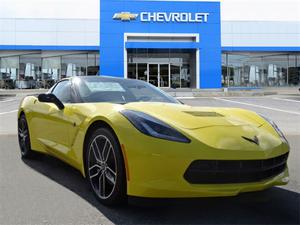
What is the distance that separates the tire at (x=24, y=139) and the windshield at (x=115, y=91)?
57.1 inches

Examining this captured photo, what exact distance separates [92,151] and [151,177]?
875mm

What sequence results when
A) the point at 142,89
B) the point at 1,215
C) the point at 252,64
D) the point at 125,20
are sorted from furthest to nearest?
the point at 252,64 → the point at 125,20 → the point at 142,89 → the point at 1,215

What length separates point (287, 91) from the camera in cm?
3772

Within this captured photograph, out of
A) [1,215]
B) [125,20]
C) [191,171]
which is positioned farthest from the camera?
[125,20]

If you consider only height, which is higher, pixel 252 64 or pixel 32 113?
pixel 252 64

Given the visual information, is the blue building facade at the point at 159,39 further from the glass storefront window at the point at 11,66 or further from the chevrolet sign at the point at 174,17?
the glass storefront window at the point at 11,66

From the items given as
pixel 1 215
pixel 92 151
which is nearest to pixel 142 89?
pixel 92 151

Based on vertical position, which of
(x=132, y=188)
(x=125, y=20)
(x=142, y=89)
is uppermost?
(x=125, y=20)

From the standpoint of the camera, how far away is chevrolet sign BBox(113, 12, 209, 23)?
36.0 meters

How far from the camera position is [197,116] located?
362 centimetres

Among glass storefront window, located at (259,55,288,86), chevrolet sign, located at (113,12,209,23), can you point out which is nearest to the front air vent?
chevrolet sign, located at (113,12,209,23)

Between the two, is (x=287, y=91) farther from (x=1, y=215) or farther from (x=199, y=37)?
(x=1, y=215)

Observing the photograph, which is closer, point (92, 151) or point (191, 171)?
point (191, 171)

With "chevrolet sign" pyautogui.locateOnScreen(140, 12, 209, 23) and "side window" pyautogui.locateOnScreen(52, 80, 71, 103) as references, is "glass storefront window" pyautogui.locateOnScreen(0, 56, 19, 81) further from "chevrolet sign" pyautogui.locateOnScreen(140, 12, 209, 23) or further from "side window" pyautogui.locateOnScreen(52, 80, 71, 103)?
"side window" pyautogui.locateOnScreen(52, 80, 71, 103)
